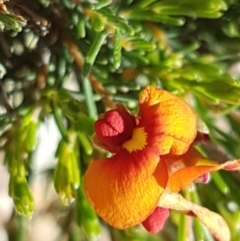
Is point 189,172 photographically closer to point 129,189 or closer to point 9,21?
point 129,189

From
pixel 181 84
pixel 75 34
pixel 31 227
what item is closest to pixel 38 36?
pixel 75 34

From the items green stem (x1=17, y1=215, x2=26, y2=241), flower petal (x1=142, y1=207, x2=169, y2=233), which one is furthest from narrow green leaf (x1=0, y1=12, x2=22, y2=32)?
green stem (x1=17, y1=215, x2=26, y2=241)

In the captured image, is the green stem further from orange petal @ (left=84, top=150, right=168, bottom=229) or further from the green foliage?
orange petal @ (left=84, top=150, right=168, bottom=229)

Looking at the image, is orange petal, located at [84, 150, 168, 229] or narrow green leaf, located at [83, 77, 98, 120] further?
narrow green leaf, located at [83, 77, 98, 120]

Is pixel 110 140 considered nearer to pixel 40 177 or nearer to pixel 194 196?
pixel 194 196

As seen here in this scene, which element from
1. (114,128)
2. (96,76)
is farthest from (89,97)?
(114,128)

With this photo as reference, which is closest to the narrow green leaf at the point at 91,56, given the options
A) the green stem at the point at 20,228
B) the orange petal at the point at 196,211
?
the orange petal at the point at 196,211

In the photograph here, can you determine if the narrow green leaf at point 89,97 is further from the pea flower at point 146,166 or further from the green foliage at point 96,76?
the pea flower at point 146,166

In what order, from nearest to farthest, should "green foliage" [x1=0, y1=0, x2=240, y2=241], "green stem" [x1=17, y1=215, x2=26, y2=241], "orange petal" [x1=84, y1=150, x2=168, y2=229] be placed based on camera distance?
"orange petal" [x1=84, y1=150, x2=168, y2=229] < "green foliage" [x1=0, y1=0, x2=240, y2=241] < "green stem" [x1=17, y1=215, x2=26, y2=241]
